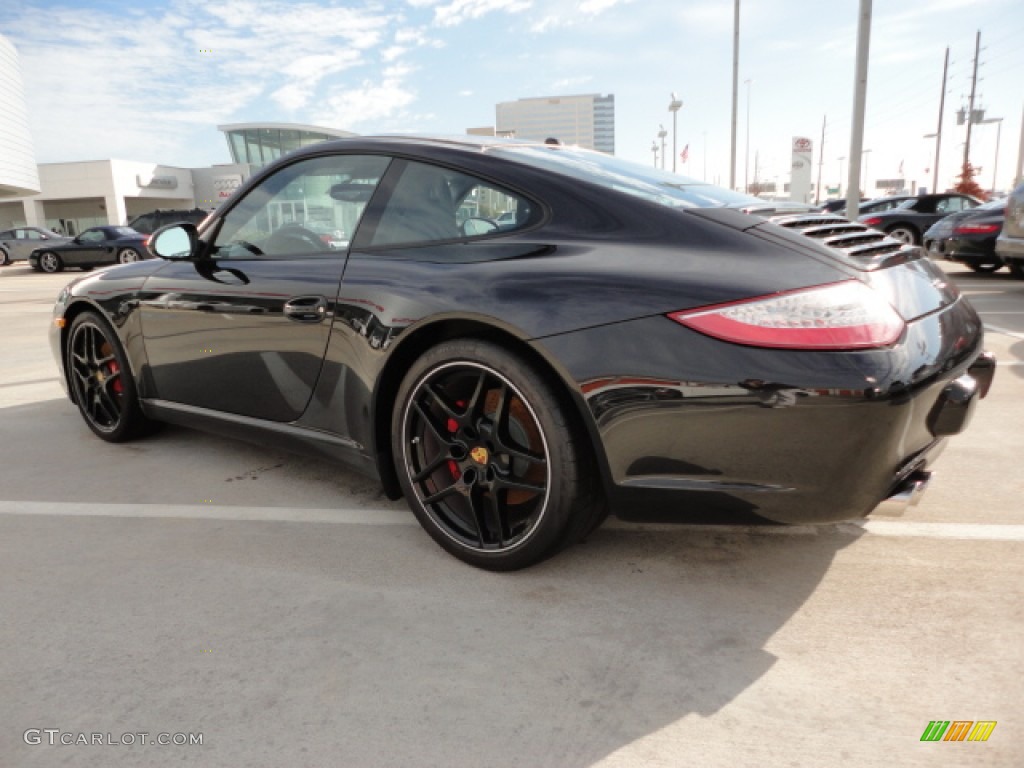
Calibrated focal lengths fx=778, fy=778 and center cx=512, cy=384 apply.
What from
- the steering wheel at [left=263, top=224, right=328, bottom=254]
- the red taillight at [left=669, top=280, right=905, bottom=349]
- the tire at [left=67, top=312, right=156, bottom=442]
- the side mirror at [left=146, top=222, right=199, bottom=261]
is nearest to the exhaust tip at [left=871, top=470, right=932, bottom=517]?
the red taillight at [left=669, top=280, right=905, bottom=349]

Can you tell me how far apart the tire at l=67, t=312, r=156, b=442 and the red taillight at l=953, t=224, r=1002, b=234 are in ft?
35.8

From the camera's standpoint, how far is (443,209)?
2.56m

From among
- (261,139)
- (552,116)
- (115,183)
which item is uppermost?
(552,116)

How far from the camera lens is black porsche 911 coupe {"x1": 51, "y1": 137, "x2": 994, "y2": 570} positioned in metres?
1.89

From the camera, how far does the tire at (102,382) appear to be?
145 inches

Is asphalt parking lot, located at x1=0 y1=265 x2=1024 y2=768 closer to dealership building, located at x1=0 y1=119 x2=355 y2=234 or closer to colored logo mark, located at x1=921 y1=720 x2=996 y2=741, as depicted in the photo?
colored logo mark, located at x1=921 y1=720 x2=996 y2=741

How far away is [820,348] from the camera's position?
1.83 meters

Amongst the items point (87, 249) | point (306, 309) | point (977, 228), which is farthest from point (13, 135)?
point (306, 309)

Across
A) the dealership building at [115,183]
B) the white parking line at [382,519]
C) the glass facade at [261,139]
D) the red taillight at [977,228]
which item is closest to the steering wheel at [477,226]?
the white parking line at [382,519]

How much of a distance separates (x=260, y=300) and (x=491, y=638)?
157 centimetres

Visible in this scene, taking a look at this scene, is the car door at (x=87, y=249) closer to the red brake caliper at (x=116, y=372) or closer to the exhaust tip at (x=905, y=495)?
the red brake caliper at (x=116, y=372)

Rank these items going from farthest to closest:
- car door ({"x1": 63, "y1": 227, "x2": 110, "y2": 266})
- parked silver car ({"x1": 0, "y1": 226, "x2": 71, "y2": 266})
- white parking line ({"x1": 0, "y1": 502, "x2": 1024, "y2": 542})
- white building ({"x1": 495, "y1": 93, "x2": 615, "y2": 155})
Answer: white building ({"x1": 495, "y1": 93, "x2": 615, "y2": 155}) < parked silver car ({"x1": 0, "y1": 226, "x2": 71, "y2": 266}) < car door ({"x1": 63, "y1": 227, "x2": 110, "y2": 266}) < white parking line ({"x1": 0, "y1": 502, "x2": 1024, "y2": 542})

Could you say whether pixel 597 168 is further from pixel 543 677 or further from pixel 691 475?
pixel 543 677

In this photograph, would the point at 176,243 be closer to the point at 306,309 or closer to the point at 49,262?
the point at 306,309
